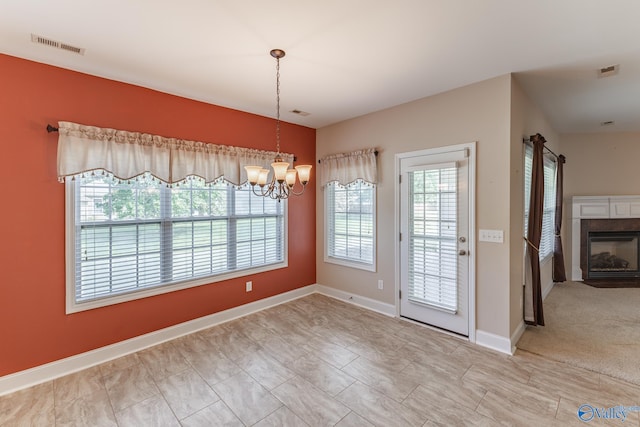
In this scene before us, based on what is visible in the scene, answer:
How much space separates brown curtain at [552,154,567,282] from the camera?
4.88 m

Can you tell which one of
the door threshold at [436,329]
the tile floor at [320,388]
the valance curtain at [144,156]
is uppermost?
the valance curtain at [144,156]

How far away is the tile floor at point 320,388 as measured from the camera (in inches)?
78.2

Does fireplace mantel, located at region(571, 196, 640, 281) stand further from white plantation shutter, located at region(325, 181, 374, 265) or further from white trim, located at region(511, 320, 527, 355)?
white plantation shutter, located at region(325, 181, 374, 265)

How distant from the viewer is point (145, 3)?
1.79 meters

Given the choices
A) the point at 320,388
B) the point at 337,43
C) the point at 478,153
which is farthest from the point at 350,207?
the point at 320,388

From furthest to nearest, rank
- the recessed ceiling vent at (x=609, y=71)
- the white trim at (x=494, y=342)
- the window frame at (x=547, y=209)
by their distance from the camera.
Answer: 1. the window frame at (x=547, y=209)
2. the white trim at (x=494, y=342)
3. the recessed ceiling vent at (x=609, y=71)

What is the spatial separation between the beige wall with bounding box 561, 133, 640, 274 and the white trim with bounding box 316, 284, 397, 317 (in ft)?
13.8

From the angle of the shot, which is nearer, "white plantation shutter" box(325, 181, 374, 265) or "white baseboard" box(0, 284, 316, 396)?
"white baseboard" box(0, 284, 316, 396)

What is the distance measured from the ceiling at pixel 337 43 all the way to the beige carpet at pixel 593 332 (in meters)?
2.78

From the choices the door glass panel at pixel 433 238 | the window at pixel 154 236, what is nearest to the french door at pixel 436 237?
the door glass panel at pixel 433 238

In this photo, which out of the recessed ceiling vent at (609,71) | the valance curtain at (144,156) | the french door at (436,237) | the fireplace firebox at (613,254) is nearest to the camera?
the valance curtain at (144,156)

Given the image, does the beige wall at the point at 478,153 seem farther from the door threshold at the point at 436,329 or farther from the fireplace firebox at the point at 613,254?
the fireplace firebox at the point at 613,254

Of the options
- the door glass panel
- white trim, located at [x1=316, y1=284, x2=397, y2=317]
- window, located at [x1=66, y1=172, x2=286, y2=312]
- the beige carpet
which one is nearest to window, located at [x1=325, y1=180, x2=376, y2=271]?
white trim, located at [x1=316, y1=284, x2=397, y2=317]

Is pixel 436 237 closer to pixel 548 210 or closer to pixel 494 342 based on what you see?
pixel 494 342
